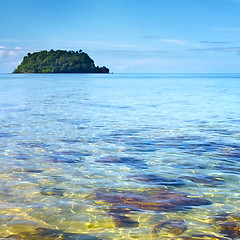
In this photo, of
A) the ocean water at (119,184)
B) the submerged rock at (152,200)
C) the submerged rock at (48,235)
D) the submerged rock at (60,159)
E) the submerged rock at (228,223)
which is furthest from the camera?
the submerged rock at (60,159)

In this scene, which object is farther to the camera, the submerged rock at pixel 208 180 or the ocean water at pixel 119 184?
the submerged rock at pixel 208 180

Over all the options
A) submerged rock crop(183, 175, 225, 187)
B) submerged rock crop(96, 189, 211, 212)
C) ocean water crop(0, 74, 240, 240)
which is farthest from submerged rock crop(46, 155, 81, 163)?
submerged rock crop(183, 175, 225, 187)

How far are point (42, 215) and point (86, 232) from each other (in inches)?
39.7

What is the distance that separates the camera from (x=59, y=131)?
563 inches

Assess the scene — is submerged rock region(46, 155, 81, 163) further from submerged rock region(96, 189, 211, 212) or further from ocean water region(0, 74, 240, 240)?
submerged rock region(96, 189, 211, 212)

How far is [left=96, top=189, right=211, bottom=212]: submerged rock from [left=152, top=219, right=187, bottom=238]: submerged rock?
49 centimetres

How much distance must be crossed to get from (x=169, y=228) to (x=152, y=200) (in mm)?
1207

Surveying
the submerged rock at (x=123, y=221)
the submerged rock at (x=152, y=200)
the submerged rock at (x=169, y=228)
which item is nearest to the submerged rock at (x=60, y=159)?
the submerged rock at (x=152, y=200)

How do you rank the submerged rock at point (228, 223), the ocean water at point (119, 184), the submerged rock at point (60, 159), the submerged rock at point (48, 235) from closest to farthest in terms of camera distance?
1. the submerged rock at point (48, 235)
2. the submerged rock at point (228, 223)
3. the ocean water at point (119, 184)
4. the submerged rock at point (60, 159)

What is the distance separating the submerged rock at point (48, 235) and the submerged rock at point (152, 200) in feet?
4.21

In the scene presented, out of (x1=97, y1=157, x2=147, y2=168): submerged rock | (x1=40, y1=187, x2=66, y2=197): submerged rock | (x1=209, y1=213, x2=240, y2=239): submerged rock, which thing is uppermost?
(x1=97, y1=157, x2=147, y2=168): submerged rock

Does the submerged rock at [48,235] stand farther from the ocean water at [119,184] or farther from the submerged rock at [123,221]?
the submerged rock at [123,221]

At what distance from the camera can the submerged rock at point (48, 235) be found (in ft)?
16.5

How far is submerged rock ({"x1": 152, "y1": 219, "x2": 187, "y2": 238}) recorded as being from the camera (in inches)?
205
